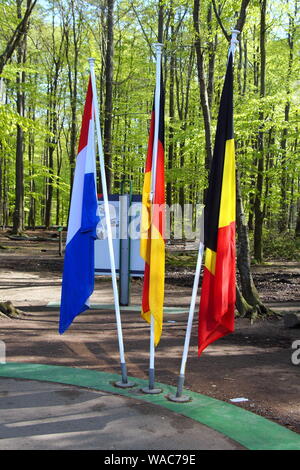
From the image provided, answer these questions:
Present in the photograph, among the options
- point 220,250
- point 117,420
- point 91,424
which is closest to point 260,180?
point 220,250

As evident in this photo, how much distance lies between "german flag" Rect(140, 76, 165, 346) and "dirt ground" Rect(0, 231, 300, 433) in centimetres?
106

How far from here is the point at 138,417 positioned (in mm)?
4629

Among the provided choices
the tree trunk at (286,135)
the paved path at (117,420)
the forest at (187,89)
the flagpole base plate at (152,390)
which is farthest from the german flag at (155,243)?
the tree trunk at (286,135)

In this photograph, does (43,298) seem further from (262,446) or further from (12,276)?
(262,446)

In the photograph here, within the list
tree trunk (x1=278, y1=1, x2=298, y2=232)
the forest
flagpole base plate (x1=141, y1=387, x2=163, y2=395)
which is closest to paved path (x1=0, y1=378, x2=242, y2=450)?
flagpole base plate (x1=141, y1=387, x2=163, y2=395)

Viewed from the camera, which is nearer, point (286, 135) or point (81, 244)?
point (81, 244)

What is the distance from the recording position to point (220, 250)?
5367 millimetres

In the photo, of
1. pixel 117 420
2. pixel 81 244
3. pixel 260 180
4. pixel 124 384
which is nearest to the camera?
pixel 117 420

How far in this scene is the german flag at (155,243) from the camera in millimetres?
5660

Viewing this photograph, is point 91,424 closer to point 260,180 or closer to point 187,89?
point 260,180

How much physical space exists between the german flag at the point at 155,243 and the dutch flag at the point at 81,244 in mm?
638

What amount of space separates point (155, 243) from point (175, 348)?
9.70 feet

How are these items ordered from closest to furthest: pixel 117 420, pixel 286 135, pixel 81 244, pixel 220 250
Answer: pixel 117 420 < pixel 220 250 < pixel 81 244 < pixel 286 135

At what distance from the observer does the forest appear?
520 inches
